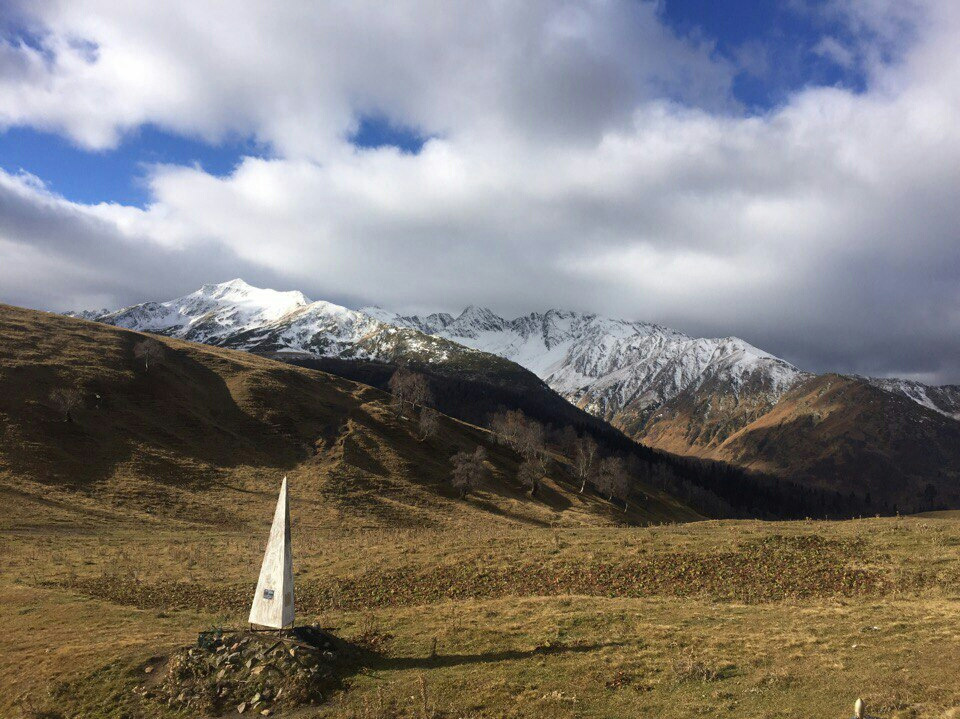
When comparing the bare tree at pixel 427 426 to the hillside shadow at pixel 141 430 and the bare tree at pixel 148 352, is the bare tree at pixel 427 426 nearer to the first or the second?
the hillside shadow at pixel 141 430

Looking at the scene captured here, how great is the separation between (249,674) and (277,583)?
11.5 feet

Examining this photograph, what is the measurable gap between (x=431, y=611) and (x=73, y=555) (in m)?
29.6

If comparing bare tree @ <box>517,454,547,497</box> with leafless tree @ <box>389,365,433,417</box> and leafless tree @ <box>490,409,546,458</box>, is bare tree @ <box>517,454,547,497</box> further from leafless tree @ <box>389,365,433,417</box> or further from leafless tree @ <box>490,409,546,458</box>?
leafless tree @ <box>389,365,433,417</box>

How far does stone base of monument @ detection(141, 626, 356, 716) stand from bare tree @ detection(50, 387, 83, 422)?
74444 millimetres

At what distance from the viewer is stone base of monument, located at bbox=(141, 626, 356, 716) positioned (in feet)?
56.4

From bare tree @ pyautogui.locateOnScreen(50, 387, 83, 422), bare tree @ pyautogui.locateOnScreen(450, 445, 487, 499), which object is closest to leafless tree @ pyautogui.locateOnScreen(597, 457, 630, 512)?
bare tree @ pyautogui.locateOnScreen(450, 445, 487, 499)

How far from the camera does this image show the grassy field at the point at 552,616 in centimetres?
1667

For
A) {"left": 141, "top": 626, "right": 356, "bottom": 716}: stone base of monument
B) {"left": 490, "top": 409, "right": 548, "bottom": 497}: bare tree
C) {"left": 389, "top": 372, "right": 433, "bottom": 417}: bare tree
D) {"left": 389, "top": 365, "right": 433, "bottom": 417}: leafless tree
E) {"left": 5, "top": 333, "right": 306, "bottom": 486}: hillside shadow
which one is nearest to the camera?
{"left": 141, "top": 626, "right": 356, "bottom": 716}: stone base of monument

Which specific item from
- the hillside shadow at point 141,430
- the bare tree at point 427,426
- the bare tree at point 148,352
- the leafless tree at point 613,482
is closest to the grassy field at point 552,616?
the hillside shadow at point 141,430

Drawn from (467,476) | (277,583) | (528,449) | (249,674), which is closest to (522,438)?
(528,449)

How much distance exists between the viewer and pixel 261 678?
58.9 feet

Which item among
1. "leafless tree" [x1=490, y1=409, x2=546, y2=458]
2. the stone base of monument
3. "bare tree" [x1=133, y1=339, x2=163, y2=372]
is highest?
"bare tree" [x1=133, y1=339, x2=163, y2=372]

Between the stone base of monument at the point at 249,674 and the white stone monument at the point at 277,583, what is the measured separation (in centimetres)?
102

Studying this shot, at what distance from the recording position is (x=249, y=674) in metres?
18.1
